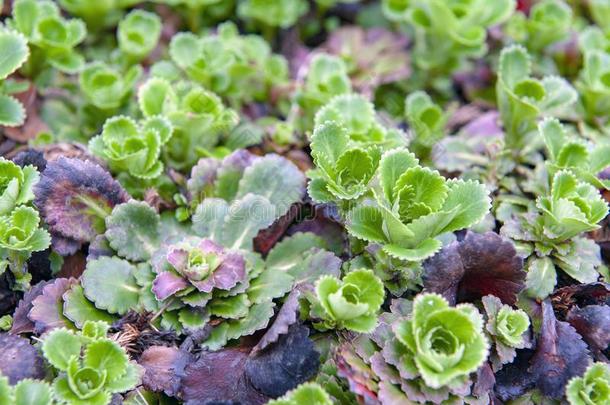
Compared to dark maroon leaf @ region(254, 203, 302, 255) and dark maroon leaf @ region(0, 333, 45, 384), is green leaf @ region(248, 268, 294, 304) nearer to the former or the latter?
dark maroon leaf @ region(254, 203, 302, 255)

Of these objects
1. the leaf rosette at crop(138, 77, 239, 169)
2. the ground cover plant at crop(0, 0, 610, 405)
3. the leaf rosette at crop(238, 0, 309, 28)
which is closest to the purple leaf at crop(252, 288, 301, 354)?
the ground cover plant at crop(0, 0, 610, 405)

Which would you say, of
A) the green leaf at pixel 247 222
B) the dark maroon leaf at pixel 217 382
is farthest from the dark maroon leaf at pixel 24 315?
the green leaf at pixel 247 222

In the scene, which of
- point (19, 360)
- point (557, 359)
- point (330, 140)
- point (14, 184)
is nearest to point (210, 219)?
point (330, 140)

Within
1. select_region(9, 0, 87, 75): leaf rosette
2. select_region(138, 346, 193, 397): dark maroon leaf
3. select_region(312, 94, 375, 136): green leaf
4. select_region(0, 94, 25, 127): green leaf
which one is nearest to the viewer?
select_region(138, 346, 193, 397): dark maroon leaf

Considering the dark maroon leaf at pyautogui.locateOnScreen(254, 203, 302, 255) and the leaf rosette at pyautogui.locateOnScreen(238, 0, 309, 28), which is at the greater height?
the leaf rosette at pyautogui.locateOnScreen(238, 0, 309, 28)

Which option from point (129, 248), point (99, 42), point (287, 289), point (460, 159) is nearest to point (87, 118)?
point (99, 42)

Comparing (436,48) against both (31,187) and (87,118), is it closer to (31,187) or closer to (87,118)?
(87,118)

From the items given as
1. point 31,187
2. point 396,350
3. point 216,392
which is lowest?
point 216,392
